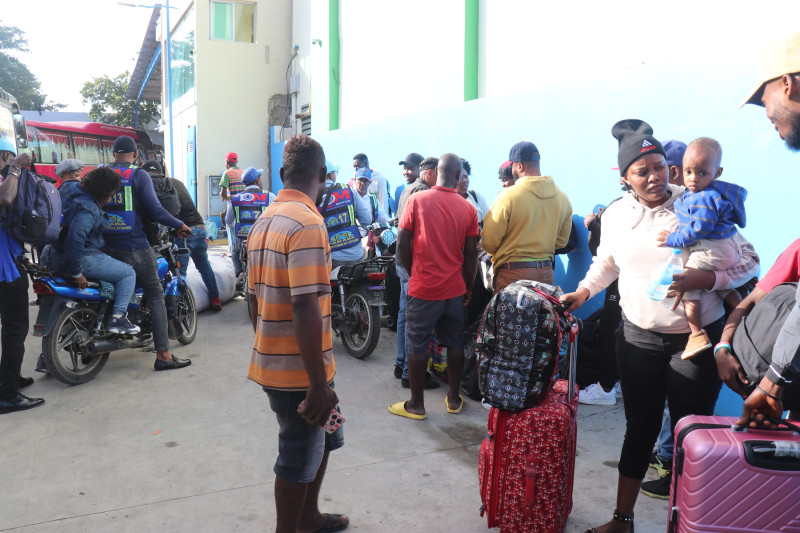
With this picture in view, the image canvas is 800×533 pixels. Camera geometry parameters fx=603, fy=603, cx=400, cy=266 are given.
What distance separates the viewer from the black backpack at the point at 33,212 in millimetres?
4508

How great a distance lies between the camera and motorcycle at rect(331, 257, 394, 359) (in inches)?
235

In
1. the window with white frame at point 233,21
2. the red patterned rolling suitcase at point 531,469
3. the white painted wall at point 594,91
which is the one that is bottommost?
the red patterned rolling suitcase at point 531,469

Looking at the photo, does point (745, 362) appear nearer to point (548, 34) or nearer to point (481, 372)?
point (481, 372)

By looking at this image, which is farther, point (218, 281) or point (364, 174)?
point (364, 174)

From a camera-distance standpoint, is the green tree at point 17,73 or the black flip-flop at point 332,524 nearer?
the black flip-flop at point 332,524

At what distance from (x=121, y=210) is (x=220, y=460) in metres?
2.64

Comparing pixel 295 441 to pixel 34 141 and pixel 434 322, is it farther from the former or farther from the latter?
pixel 34 141

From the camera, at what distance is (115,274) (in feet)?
17.3

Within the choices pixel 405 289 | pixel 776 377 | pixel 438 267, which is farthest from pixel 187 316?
pixel 776 377

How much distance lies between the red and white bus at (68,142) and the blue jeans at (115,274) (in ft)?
51.9

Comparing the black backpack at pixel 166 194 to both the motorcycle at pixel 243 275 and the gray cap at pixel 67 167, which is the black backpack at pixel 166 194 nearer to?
the gray cap at pixel 67 167

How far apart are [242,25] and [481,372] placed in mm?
17498

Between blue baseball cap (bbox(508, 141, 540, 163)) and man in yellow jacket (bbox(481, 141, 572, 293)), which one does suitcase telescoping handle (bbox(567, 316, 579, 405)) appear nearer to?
man in yellow jacket (bbox(481, 141, 572, 293))

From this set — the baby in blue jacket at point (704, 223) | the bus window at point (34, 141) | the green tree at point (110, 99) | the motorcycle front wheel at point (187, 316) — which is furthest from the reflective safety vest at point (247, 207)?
the green tree at point (110, 99)
